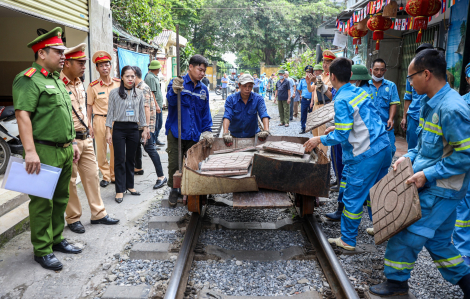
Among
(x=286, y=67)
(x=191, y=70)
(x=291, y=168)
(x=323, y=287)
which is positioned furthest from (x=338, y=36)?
(x=323, y=287)

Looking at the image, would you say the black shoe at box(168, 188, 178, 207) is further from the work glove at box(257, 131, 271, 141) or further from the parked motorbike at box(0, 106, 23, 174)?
the parked motorbike at box(0, 106, 23, 174)

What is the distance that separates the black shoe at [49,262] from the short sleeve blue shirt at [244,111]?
10.4ft

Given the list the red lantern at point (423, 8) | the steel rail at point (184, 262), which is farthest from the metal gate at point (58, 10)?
the red lantern at point (423, 8)

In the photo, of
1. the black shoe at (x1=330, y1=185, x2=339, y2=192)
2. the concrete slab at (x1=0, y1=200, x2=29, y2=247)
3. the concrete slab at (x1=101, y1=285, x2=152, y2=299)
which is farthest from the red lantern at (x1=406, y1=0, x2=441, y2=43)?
the concrete slab at (x1=0, y1=200, x2=29, y2=247)

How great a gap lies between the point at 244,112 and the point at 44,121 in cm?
310

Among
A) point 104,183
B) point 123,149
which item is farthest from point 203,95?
point 104,183

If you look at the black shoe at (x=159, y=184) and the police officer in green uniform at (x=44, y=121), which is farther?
the black shoe at (x=159, y=184)

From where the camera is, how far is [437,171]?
272cm

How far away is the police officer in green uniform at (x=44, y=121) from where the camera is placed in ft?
11.3

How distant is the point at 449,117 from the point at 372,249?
2.00 meters

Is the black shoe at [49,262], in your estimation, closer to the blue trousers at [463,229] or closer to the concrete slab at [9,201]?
the concrete slab at [9,201]

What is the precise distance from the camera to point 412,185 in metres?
2.80

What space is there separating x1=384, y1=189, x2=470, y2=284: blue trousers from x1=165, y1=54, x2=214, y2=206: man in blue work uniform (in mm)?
3080

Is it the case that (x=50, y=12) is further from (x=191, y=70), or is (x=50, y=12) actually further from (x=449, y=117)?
(x=449, y=117)
